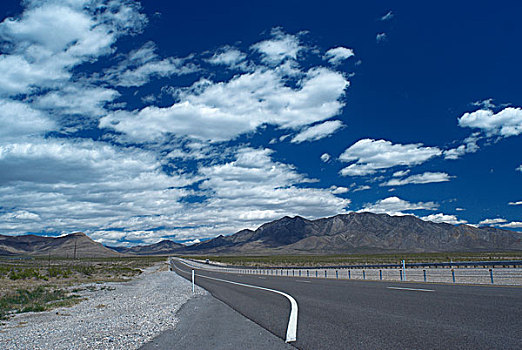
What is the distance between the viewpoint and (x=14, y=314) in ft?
63.1

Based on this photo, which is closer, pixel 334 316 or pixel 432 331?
pixel 432 331

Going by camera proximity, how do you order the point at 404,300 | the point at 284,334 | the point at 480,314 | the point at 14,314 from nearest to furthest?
the point at 284,334 < the point at 480,314 < the point at 404,300 < the point at 14,314

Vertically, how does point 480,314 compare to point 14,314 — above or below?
above

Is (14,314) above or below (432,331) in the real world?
below

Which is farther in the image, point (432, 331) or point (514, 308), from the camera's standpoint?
point (514, 308)

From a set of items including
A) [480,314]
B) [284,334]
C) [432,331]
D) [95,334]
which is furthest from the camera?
[95,334]

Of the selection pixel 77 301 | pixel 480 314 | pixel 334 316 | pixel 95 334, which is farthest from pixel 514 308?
pixel 77 301

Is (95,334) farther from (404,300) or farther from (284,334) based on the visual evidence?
(404,300)

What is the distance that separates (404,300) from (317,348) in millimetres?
6713

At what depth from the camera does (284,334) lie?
8617 millimetres

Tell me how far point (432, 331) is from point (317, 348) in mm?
2335

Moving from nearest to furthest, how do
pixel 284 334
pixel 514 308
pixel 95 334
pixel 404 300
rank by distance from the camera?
pixel 284 334 < pixel 514 308 < pixel 95 334 < pixel 404 300

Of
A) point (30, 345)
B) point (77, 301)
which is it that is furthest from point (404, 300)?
point (77, 301)

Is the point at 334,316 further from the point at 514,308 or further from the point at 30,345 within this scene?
the point at 30,345
